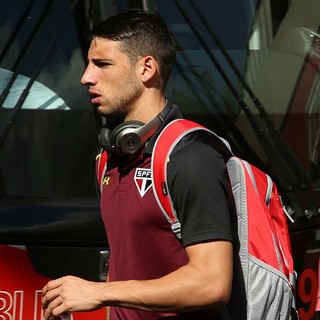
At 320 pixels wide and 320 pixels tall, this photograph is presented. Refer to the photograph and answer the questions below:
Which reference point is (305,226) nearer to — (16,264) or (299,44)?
(299,44)

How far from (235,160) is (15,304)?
4.46 feet

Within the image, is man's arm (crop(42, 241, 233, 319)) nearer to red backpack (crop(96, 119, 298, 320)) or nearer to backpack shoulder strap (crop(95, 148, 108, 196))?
red backpack (crop(96, 119, 298, 320))

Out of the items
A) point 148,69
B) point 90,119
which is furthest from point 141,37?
point 90,119

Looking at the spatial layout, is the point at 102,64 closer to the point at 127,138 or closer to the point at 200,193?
the point at 127,138

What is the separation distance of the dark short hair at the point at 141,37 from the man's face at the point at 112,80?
0.07 ft

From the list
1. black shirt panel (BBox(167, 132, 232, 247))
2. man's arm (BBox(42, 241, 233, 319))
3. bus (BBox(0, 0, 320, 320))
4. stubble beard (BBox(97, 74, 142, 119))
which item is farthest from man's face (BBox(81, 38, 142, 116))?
bus (BBox(0, 0, 320, 320))

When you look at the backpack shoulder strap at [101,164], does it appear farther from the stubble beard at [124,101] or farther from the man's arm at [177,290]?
the man's arm at [177,290]

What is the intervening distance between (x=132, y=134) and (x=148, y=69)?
0.21 metres

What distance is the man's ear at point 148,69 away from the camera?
8.73ft

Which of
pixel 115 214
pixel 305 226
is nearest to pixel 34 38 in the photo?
pixel 305 226

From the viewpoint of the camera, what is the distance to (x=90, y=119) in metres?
4.02

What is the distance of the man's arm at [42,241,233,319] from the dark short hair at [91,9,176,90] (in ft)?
1.76

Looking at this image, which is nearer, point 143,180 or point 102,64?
point 143,180

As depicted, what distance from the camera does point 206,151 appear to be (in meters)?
2.43
